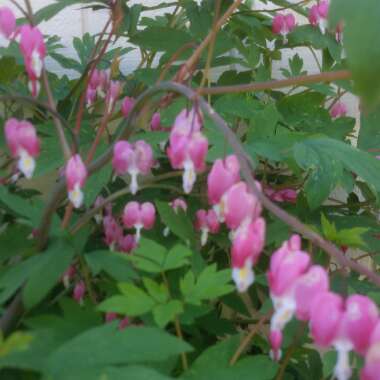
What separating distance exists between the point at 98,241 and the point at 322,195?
37cm

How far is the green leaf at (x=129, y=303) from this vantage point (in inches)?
21.3

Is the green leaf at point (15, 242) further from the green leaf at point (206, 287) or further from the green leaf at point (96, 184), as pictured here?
the green leaf at point (206, 287)

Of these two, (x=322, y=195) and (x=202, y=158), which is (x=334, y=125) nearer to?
(x=322, y=195)

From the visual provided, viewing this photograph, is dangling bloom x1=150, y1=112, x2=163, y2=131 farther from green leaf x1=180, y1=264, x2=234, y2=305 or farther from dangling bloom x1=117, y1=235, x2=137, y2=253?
green leaf x1=180, y1=264, x2=234, y2=305

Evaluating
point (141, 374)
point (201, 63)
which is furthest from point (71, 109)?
point (141, 374)

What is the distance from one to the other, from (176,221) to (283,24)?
0.74m

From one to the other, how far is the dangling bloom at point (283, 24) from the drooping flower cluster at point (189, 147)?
0.83 meters

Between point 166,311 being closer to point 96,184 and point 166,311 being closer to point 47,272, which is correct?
point 47,272

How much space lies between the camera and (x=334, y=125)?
112 centimetres

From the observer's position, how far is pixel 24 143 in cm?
64

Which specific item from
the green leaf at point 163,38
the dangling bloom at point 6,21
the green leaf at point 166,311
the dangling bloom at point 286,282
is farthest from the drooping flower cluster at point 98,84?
the dangling bloom at point 286,282

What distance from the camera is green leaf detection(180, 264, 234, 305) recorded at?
59 centimetres

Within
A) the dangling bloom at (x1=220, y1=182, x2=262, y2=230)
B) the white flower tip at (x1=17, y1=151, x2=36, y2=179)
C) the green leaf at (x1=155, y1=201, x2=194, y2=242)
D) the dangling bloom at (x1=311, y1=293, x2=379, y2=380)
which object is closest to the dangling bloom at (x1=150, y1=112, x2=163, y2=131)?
the green leaf at (x1=155, y1=201, x2=194, y2=242)

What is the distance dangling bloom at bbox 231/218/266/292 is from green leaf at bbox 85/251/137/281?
146 millimetres
